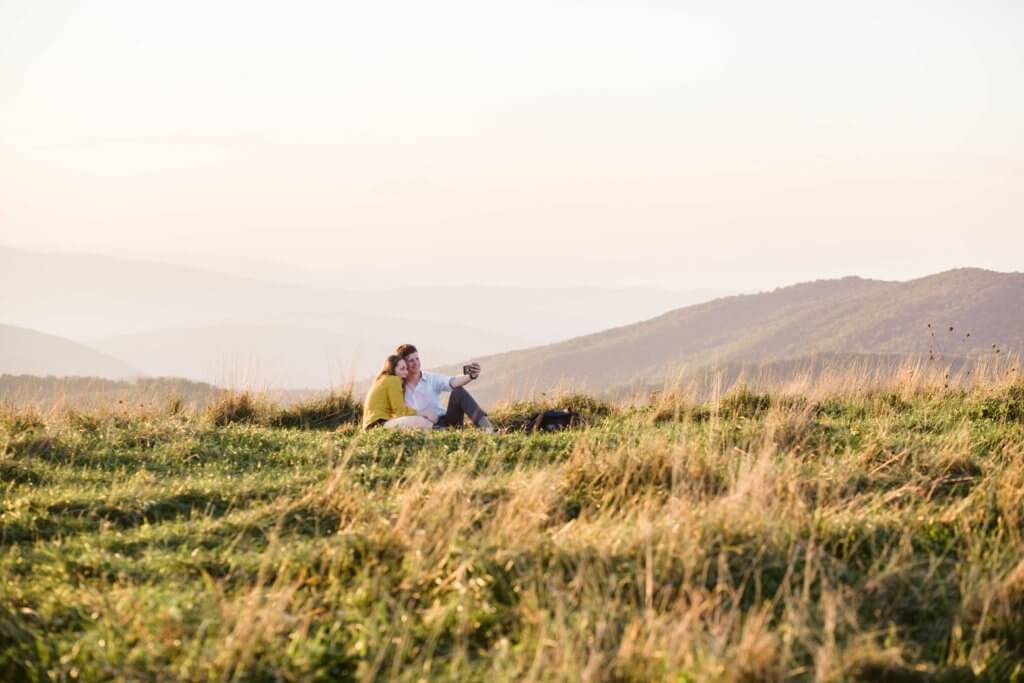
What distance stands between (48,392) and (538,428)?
74.7ft

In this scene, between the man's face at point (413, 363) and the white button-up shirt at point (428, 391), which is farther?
the white button-up shirt at point (428, 391)

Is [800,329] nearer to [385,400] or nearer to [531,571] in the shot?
[385,400]

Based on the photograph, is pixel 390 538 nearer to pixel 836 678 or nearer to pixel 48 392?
pixel 836 678

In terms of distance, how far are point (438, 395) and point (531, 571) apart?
795 cm

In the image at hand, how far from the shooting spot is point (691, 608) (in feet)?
16.7

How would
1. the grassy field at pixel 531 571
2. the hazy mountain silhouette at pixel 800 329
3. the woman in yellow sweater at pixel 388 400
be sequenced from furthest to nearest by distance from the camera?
the hazy mountain silhouette at pixel 800 329 < the woman in yellow sweater at pixel 388 400 < the grassy field at pixel 531 571

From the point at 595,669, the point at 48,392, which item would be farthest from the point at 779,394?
the point at 48,392

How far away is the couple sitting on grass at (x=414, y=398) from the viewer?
12.2 m

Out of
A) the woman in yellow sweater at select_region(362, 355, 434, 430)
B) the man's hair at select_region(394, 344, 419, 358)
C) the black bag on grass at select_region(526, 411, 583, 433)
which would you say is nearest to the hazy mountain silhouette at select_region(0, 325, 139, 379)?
→ the man's hair at select_region(394, 344, 419, 358)

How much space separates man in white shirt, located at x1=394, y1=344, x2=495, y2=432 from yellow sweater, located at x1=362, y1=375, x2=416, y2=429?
1.33ft

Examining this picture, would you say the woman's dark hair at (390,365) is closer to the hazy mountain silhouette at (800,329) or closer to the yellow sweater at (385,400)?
the yellow sweater at (385,400)

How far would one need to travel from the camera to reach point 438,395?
1329cm

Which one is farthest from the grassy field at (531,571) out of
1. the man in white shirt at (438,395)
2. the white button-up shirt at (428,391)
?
the white button-up shirt at (428,391)

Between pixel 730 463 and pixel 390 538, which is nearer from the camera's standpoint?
pixel 390 538
